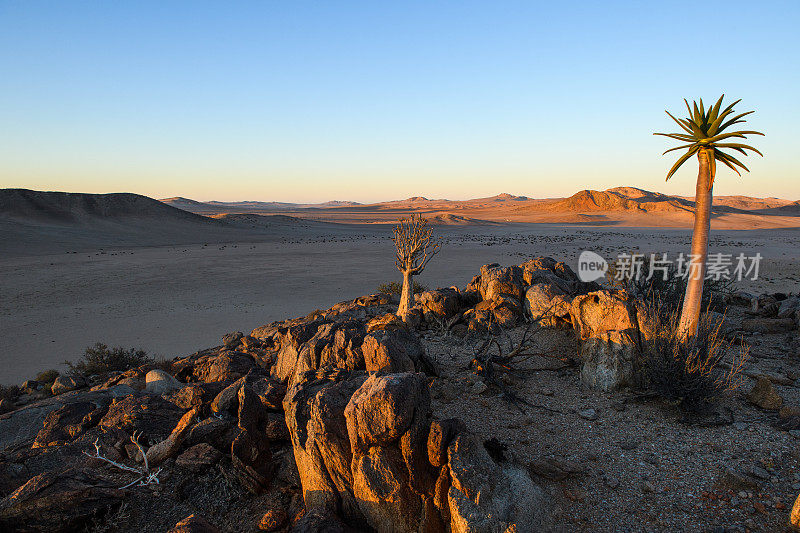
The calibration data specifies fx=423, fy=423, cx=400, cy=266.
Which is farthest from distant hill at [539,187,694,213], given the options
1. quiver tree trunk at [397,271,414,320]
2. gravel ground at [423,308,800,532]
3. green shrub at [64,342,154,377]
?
green shrub at [64,342,154,377]

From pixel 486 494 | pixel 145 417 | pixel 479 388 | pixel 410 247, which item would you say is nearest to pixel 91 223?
pixel 410 247

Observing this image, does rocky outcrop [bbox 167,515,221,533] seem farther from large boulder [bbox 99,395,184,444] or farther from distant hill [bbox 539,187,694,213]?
distant hill [bbox 539,187,694,213]

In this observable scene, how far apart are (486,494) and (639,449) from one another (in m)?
2.57

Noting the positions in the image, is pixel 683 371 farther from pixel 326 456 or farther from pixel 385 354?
pixel 326 456

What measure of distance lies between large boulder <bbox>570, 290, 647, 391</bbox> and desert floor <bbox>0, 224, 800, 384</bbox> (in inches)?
464

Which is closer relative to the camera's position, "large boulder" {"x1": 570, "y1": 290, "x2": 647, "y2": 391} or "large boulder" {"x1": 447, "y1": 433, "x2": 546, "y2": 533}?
"large boulder" {"x1": 447, "y1": 433, "x2": 546, "y2": 533}

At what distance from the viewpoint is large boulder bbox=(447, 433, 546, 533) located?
3.75m

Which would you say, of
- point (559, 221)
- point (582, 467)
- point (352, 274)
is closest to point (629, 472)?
point (582, 467)

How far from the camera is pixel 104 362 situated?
11.4m

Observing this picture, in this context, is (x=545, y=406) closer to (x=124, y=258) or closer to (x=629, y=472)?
(x=629, y=472)

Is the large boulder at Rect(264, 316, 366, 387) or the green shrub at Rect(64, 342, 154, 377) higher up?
the large boulder at Rect(264, 316, 366, 387)

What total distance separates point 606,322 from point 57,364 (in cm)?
1458

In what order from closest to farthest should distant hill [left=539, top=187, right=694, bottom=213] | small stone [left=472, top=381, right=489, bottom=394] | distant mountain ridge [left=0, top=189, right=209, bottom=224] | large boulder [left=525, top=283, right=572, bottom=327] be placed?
small stone [left=472, top=381, right=489, bottom=394], large boulder [left=525, top=283, right=572, bottom=327], distant mountain ridge [left=0, top=189, right=209, bottom=224], distant hill [left=539, top=187, right=694, bottom=213]

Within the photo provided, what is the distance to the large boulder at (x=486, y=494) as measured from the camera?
3748mm
